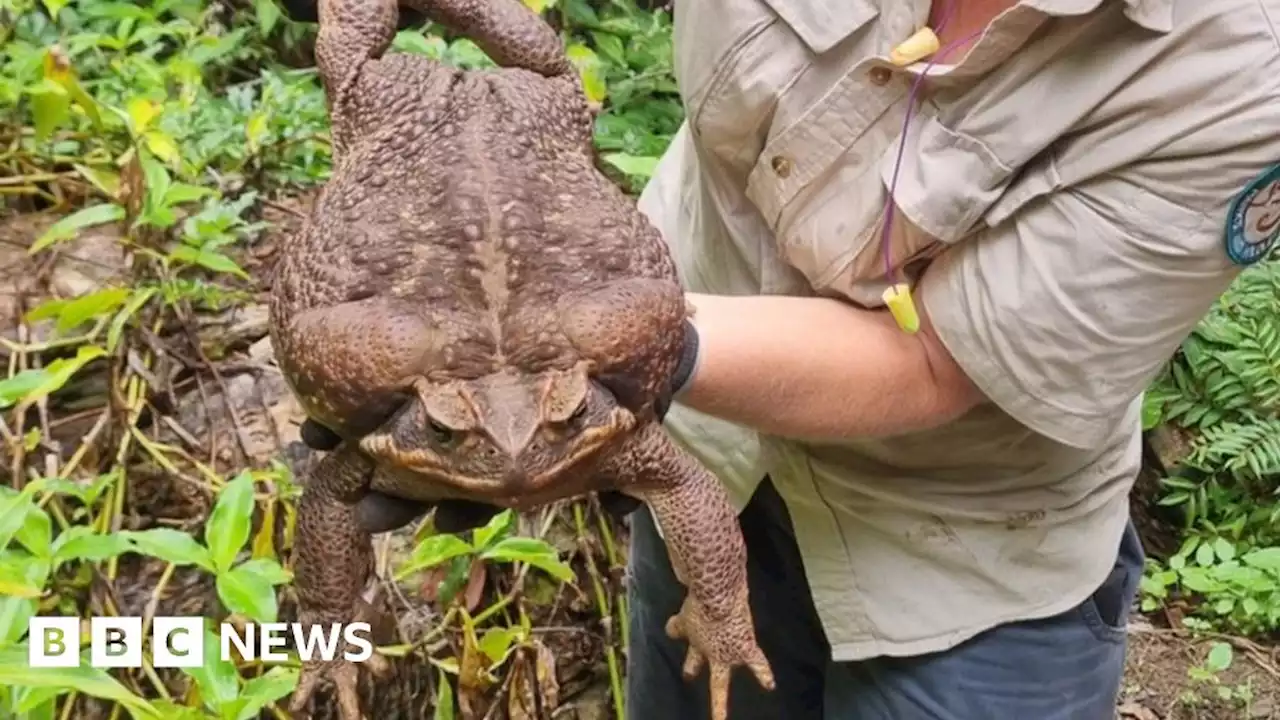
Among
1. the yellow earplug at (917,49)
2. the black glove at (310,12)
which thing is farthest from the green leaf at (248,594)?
the yellow earplug at (917,49)

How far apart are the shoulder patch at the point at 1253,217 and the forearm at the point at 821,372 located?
26 centimetres

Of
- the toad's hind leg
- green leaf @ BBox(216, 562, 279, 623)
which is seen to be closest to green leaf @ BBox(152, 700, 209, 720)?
green leaf @ BBox(216, 562, 279, 623)

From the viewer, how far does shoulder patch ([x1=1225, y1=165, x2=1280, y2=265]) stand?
109cm

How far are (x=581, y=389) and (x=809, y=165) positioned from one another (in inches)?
16.8

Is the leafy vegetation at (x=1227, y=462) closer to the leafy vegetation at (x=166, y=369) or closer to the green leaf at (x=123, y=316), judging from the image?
the leafy vegetation at (x=166, y=369)

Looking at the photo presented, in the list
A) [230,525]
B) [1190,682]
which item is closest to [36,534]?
[230,525]

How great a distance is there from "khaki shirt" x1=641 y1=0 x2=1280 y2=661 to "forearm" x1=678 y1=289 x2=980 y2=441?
0.14ft

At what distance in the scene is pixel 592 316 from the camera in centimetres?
94

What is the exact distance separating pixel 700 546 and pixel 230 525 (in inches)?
22.6

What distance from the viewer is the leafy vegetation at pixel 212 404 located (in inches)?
63.4

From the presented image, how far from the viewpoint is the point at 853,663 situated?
5.00 feet

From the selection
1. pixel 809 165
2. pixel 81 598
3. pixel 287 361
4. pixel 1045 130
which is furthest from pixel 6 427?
pixel 1045 130

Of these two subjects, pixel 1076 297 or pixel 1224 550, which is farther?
pixel 1224 550

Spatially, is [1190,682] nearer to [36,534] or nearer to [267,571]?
[267,571]
